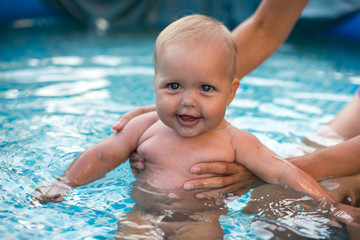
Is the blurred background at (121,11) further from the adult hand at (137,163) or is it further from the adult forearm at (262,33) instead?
the adult hand at (137,163)

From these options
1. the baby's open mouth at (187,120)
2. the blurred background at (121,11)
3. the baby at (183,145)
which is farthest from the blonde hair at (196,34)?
the blurred background at (121,11)

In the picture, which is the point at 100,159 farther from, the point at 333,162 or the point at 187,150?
the point at 333,162

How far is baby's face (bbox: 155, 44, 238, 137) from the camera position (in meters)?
1.73

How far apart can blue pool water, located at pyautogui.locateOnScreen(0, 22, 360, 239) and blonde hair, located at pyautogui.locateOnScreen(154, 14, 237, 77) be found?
2.15ft

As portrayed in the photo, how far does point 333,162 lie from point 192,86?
793mm

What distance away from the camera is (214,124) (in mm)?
1825

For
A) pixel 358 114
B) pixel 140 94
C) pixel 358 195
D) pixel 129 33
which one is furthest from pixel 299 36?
pixel 358 195

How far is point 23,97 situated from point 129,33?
2.62 m

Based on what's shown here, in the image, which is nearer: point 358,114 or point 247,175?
point 247,175

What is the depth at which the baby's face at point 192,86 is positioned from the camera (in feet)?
5.67

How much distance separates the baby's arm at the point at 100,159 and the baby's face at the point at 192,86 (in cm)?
27

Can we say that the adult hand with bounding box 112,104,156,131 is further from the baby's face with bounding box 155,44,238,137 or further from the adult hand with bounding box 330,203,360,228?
the adult hand with bounding box 330,203,360,228

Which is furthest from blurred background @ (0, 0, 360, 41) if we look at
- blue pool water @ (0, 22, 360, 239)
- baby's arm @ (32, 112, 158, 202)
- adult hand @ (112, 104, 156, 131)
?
baby's arm @ (32, 112, 158, 202)

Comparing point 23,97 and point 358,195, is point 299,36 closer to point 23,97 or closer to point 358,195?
point 23,97
